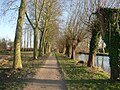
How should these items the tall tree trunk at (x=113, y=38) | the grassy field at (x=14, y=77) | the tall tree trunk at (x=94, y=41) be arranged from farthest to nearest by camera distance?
the tall tree trunk at (x=94, y=41), the tall tree trunk at (x=113, y=38), the grassy field at (x=14, y=77)

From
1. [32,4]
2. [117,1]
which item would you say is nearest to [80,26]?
[32,4]

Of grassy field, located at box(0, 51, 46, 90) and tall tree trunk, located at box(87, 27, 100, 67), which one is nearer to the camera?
grassy field, located at box(0, 51, 46, 90)

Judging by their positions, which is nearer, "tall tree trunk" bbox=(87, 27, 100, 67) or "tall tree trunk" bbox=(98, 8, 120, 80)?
"tall tree trunk" bbox=(98, 8, 120, 80)

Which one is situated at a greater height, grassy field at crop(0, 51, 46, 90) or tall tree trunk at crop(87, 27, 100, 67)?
tall tree trunk at crop(87, 27, 100, 67)

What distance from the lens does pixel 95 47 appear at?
2536 centimetres

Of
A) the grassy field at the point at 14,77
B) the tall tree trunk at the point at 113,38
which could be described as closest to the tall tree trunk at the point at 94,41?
the grassy field at the point at 14,77

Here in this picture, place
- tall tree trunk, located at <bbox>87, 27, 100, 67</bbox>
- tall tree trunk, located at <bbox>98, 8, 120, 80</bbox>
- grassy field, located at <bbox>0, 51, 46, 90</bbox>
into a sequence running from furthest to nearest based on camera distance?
1. tall tree trunk, located at <bbox>87, 27, 100, 67</bbox>
2. tall tree trunk, located at <bbox>98, 8, 120, 80</bbox>
3. grassy field, located at <bbox>0, 51, 46, 90</bbox>

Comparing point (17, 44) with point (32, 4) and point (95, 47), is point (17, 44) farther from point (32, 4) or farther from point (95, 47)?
point (32, 4)

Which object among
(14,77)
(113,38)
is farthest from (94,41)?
(14,77)

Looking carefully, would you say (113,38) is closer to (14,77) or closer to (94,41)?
(14,77)

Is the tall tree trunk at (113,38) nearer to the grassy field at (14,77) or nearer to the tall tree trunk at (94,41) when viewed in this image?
the grassy field at (14,77)

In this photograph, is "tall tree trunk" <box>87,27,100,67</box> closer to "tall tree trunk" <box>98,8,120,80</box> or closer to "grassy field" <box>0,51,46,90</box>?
"grassy field" <box>0,51,46,90</box>

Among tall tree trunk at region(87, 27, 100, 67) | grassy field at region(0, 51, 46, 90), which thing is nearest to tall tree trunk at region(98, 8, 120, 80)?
grassy field at region(0, 51, 46, 90)

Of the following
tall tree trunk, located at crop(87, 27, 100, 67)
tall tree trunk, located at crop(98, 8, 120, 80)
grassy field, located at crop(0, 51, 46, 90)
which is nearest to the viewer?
grassy field, located at crop(0, 51, 46, 90)
